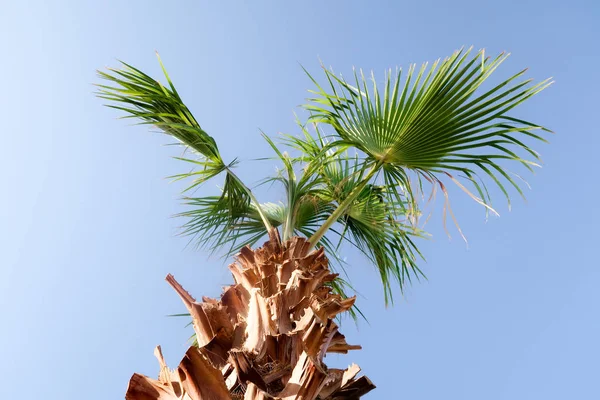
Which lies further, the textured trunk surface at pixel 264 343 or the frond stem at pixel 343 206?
the frond stem at pixel 343 206

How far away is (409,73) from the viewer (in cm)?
405

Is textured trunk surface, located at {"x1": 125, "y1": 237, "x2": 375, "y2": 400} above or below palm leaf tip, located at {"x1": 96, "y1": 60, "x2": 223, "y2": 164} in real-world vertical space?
below

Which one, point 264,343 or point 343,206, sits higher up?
point 343,206

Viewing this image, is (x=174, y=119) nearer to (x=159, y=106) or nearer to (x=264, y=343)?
(x=159, y=106)

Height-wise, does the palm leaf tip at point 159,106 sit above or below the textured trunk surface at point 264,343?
above

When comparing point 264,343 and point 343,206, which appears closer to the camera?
point 264,343

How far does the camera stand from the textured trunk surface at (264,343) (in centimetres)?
200

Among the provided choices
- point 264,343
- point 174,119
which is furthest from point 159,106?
point 264,343

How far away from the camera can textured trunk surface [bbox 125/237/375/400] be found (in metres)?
2.00

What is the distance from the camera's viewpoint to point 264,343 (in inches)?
94.0

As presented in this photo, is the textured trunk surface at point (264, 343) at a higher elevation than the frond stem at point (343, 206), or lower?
lower

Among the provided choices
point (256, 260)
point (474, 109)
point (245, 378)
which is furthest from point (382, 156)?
point (245, 378)

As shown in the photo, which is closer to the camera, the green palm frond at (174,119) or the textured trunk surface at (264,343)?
A: the textured trunk surface at (264,343)

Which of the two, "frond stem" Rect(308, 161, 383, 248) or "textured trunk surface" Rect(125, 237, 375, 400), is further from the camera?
"frond stem" Rect(308, 161, 383, 248)
